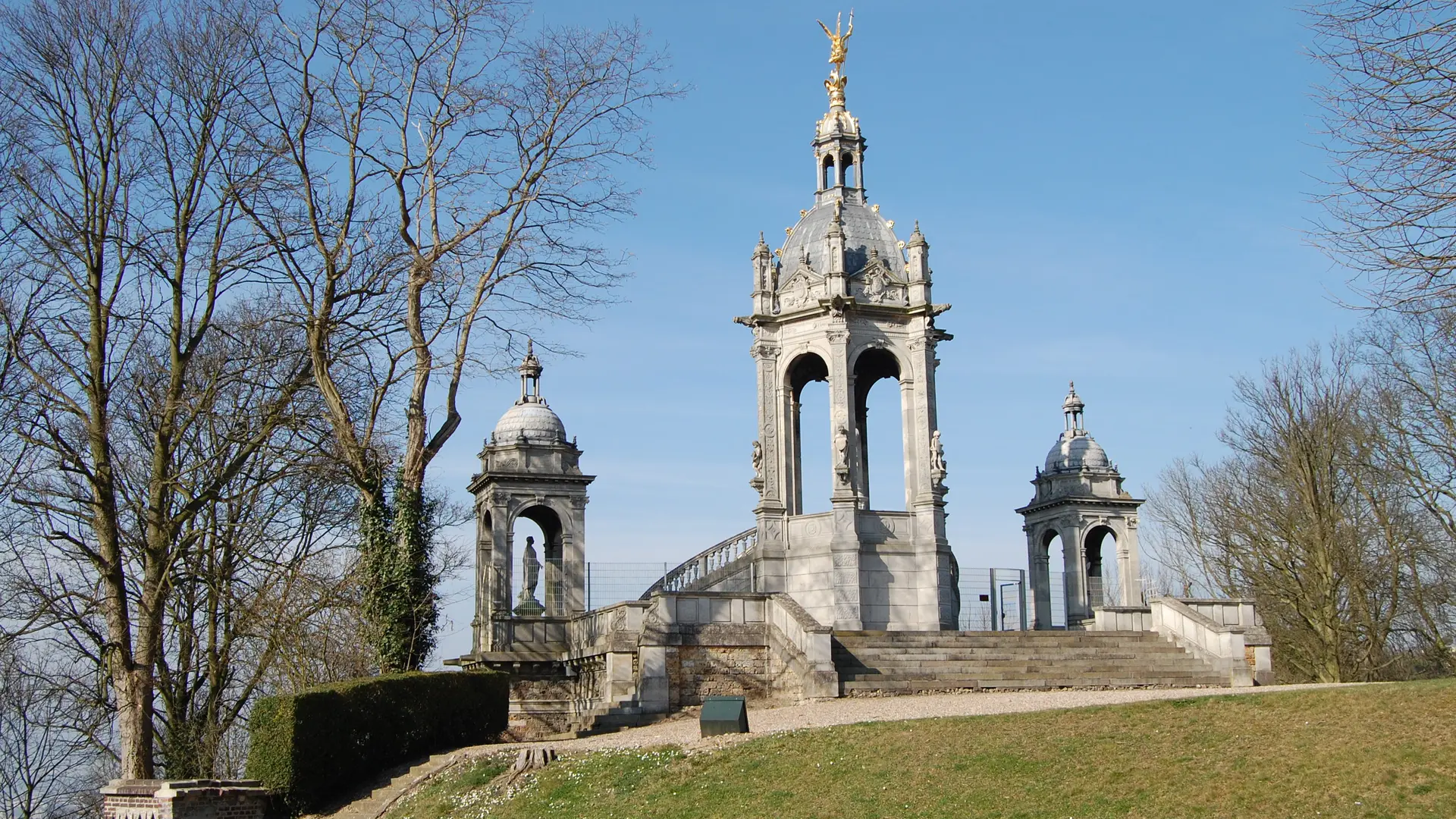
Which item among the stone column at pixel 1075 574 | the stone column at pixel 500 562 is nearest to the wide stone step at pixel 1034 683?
the stone column at pixel 500 562

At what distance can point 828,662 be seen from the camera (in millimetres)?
26578

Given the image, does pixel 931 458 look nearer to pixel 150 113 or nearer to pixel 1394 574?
pixel 1394 574

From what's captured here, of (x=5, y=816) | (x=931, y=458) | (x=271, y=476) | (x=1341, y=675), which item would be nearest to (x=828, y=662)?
(x=931, y=458)

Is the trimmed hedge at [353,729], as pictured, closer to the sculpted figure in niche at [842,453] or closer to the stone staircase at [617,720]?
the stone staircase at [617,720]

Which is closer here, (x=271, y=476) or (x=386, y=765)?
(x=386, y=765)

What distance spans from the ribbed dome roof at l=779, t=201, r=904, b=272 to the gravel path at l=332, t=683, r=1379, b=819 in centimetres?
1101

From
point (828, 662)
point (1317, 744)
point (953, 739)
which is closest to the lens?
point (1317, 744)

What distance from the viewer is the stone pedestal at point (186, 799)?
821 inches

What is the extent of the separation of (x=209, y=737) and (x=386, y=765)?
20.0 feet

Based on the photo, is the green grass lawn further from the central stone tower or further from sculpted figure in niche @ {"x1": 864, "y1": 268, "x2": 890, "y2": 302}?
sculpted figure in niche @ {"x1": 864, "y1": 268, "x2": 890, "y2": 302}

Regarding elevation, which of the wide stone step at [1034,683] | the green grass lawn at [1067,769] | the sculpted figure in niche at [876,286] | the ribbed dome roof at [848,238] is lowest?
the green grass lawn at [1067,769]

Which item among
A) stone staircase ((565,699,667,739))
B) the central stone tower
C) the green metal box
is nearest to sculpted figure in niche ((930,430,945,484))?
the central stone tower

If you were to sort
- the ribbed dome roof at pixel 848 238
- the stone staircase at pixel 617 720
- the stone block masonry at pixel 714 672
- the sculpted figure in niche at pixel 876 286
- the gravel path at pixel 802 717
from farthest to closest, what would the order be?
the ribbed dome roof at pixel 848 238 < the sculpted figure in niche at pixel 876 286 < the stone block masonry at pixel 714 672 < the stone staircase at pixel 617 720 < the gravel path at pixel 802 717

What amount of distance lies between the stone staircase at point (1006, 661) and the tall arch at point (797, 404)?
500cm
